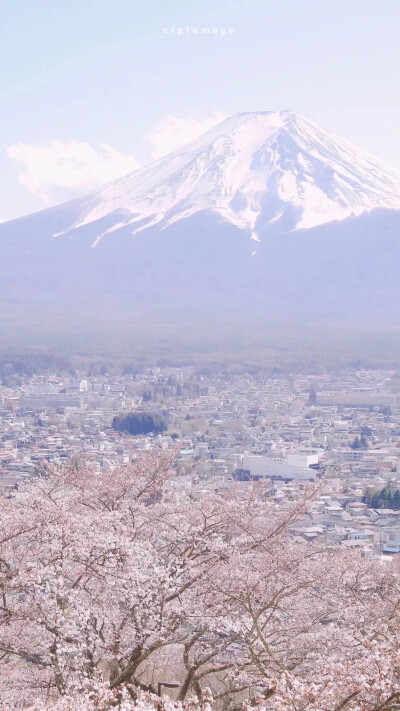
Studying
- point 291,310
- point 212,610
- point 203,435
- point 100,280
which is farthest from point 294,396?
point 212,610

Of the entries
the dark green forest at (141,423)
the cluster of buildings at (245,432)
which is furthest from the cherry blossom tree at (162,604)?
the dark green forest at (141,423)

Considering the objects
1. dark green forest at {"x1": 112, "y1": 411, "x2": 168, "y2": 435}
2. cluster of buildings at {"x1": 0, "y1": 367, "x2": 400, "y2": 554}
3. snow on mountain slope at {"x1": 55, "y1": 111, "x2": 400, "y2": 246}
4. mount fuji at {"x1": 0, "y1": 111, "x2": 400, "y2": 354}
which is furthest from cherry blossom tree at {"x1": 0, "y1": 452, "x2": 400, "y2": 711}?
snow on mountain slope at {"x1": 55, "y1": 111, "x2": 400, "y2": 246}

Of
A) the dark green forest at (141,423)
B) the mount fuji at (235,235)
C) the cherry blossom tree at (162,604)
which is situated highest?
the mount fuji at (235,235)

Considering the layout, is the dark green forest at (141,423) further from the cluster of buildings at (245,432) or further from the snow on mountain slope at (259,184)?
the snow on mountain slope at (259,184)

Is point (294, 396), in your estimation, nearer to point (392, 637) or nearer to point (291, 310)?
point (291, 310)

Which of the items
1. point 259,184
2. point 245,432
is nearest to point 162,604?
point 245,432

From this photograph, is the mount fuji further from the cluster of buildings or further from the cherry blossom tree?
the cherry blossom tree
